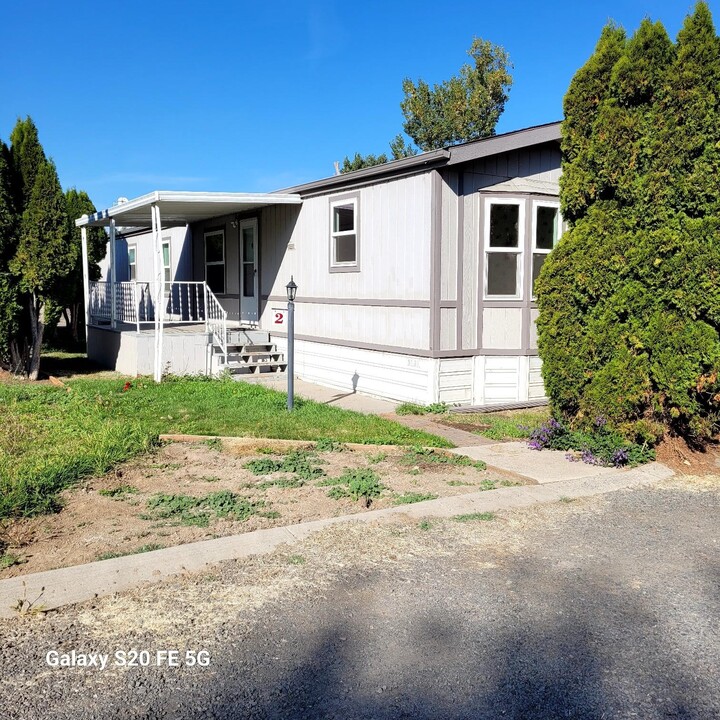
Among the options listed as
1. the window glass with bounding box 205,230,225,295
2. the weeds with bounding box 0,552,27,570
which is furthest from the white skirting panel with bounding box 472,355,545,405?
the window glass with bounding box 205,230,225,295

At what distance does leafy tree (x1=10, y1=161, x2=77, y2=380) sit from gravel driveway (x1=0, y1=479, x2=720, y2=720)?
8840mm

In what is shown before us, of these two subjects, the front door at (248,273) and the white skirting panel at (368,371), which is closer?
the white skirting panel at (368,371)

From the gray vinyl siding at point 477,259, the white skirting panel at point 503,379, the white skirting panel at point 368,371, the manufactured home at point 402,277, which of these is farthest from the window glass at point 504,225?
the white skirting panel at point 368,371

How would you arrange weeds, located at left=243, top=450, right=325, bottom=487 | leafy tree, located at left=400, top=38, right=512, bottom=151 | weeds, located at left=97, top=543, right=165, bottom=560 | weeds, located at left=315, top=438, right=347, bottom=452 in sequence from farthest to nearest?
leafy tree, located at left=400, top=38, right=512, bottom=151
weeds, located at left=315, top=438, right=347, bottom=452
weeds, located at left=243, top=450, right=325, bottom=487
weeds, located at left=97, top=543, right=165, bottom=560

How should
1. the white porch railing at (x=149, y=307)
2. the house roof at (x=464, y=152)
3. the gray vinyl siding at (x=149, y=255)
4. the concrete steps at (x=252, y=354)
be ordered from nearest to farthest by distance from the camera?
1. the house roof at (x=464, y=152)
2. the concrete steps at (x=252, y=354)
3. the white porch railing at (x=149, y=307)
4. the gray vinyl siding at (x=149, y=255)

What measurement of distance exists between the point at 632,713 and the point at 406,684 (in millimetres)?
917

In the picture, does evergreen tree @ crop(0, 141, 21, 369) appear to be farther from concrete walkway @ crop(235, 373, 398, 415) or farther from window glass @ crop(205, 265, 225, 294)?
window glass @ crop(205, 265, 225, 294)

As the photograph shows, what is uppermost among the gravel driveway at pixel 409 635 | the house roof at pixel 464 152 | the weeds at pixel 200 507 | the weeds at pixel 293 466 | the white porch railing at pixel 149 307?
the house roof at pixel 464 152

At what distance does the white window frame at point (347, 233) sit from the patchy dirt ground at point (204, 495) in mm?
4688

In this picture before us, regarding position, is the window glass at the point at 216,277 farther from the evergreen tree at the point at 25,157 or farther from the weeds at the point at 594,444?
the weeds at the point at 594,444

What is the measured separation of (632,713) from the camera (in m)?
2.87

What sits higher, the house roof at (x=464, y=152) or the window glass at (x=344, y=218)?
the house roof at (x=464, y=152)

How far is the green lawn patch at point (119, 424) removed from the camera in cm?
605

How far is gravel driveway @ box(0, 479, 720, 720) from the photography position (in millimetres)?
2924
